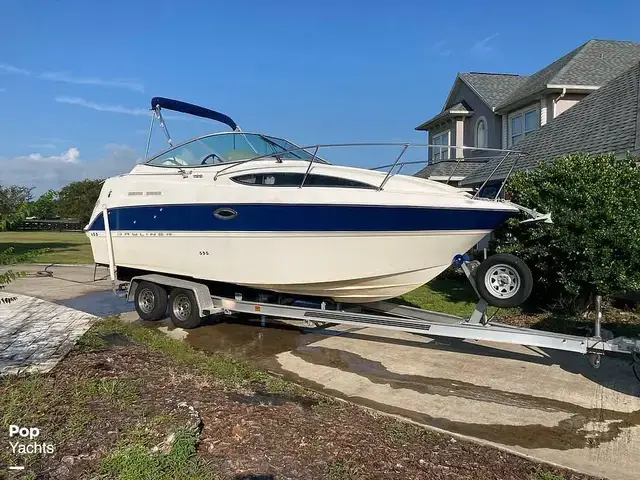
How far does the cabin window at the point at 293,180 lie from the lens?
604 cm

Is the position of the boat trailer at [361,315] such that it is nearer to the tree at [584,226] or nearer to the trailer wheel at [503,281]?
the trailer wheel at [503,281]

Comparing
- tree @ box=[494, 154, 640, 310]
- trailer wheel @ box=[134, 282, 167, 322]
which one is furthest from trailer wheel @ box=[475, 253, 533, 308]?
trailer wheel @ box=[134, 282, 167, 322]

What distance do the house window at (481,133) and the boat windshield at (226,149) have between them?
14.3 m

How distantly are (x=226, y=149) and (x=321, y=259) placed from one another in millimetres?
2337

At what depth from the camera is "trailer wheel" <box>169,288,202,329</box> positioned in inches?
291

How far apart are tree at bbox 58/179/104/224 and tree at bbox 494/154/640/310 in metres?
46.7

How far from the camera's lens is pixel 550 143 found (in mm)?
12781

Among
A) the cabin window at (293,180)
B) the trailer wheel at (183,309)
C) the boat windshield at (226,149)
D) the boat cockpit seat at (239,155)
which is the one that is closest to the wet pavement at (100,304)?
the trailer wheel at (183,309)

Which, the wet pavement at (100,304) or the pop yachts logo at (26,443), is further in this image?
the wet pavement at (100,304)

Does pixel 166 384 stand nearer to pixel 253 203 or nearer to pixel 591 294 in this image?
pixel 253 203

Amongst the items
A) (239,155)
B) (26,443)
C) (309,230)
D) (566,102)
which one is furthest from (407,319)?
(566,102)

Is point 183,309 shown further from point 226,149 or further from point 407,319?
point 407,319

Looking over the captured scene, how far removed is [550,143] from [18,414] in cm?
1228

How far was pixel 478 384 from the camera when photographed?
211 inches
